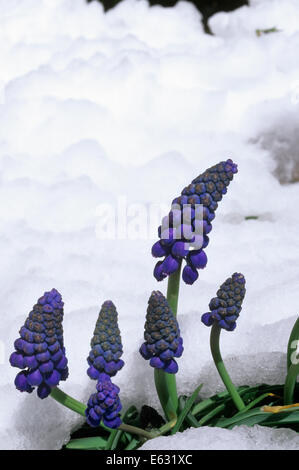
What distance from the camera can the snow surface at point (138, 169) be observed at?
115cm

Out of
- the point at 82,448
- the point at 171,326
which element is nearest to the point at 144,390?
the point at 82,448

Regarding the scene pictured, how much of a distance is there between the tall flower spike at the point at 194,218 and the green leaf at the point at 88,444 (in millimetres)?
331

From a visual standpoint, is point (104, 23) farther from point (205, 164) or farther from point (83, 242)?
point (83, 242)

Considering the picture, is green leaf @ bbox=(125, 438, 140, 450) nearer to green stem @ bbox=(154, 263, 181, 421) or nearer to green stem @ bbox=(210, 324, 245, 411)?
green stem @ bbox=(154, 263, 181, 421)

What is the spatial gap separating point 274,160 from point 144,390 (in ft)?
3.58

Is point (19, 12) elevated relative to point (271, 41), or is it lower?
elevated

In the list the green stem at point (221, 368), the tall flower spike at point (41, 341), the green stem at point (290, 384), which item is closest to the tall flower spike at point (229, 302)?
the green stem at point (221, 368)

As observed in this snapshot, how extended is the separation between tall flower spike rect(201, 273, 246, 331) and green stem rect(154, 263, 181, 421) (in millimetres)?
77

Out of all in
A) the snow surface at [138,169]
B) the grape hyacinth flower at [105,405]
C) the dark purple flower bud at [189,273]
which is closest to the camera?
the grape hyacinth flower at [105,405]

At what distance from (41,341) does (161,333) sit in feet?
0.57

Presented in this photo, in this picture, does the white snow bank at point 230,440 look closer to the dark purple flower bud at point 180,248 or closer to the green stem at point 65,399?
the green stem at point 65,399

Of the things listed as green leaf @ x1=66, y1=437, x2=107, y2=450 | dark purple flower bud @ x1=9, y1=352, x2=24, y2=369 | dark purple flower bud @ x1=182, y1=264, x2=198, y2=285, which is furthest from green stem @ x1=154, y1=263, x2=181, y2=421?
dark purple flower bud @ x1=9, y1=352, x2=24, y2=369

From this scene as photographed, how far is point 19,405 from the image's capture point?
110cm

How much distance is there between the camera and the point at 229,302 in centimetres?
91
